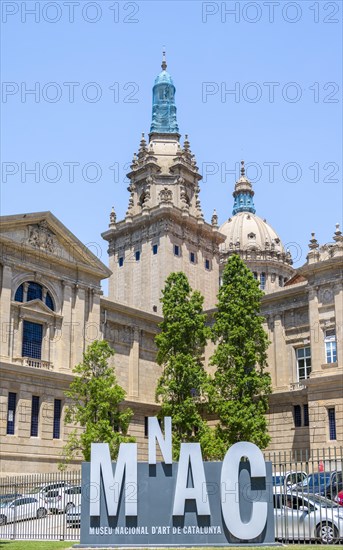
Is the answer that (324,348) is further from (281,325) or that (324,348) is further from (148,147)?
(148,147)

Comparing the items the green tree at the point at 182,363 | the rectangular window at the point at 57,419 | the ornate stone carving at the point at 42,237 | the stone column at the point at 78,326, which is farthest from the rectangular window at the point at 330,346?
the ornate stone carving at the point at 42,237

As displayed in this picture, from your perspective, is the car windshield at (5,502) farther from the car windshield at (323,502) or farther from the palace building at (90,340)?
the palace building at (90,340)

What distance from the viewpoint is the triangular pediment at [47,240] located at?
52094 mm

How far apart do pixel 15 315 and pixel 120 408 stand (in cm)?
1244

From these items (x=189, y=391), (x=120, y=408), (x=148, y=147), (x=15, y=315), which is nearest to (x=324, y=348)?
(x=189, y=391)

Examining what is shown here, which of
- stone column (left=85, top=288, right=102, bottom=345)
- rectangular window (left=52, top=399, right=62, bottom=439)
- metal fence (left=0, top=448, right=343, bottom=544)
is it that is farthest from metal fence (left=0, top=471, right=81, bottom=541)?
stone column (left=85, top=288, right=102, bottom=345)

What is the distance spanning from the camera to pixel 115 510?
26344 millimetres

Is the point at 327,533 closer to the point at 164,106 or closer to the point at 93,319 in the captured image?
the point at 93,319

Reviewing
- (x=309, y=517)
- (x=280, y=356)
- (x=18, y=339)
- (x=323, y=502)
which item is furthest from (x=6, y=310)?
(x=323, y=502)

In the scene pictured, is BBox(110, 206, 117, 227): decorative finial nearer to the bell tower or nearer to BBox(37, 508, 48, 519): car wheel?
the bell tower

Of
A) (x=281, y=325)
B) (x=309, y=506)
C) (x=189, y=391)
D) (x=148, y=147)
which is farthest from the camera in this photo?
(x=148, y=147)

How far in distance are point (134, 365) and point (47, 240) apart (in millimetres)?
13615

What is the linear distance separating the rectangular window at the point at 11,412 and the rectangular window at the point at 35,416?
1673 mm

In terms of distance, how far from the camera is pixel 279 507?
1049 inches
